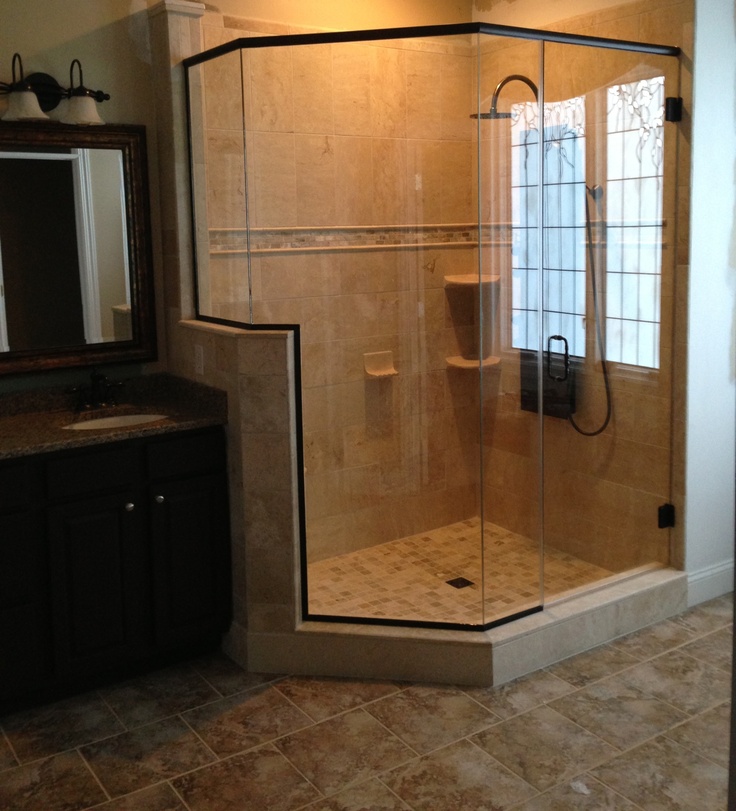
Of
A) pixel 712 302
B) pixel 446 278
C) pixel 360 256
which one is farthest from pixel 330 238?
pixel 712 302

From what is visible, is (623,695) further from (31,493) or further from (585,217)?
(31,493)

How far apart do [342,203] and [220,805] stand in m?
2.10

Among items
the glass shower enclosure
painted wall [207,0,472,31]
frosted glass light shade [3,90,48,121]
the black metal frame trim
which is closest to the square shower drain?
the glass shower enclosure

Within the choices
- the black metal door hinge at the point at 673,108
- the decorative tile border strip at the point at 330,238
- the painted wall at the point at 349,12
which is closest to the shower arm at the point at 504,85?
the decorative tile border strip at the point at 330,238

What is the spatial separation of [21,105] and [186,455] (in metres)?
1.33

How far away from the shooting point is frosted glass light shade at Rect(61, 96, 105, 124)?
130 inches

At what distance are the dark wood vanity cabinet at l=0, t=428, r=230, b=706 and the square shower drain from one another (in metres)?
0.83

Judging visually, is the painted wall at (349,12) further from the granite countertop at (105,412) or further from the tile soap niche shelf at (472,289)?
the granite countertop at (105,412)

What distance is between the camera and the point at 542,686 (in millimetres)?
3176

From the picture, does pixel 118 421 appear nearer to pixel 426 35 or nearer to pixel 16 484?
pixel 16 484

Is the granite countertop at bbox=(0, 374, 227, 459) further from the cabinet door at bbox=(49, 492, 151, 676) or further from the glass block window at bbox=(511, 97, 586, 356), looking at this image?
the glass block window at bbox=(511, 97, 586, 356)

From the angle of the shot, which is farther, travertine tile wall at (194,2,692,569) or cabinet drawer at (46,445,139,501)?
travertine tile wall at (194,2,692,569)

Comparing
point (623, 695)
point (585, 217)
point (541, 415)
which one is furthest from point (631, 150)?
point (623, 695)

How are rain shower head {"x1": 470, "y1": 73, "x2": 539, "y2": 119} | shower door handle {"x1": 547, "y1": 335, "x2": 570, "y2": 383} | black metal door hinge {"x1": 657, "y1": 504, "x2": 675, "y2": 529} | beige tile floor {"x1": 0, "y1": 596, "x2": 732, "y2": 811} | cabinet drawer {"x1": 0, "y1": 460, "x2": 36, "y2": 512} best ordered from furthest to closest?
1. black metal door hinge {"x1": 657, "y1": 504, "x2": 675, "y2": 529}
2. shower door handle {"x1": 547, "y1": 335, "x2": 570, "y2": 383}
3. rain shower head {"x1": 470, "y1": 73, "x2": 539, "y2": 119}
4. cabinet drawer {"x1": 0, "y1": 460, "x2": 36, "y2": 512}
5. beige tile floor {"x1": 0, "y1": 596, "x2": 732, "y2": 811}
